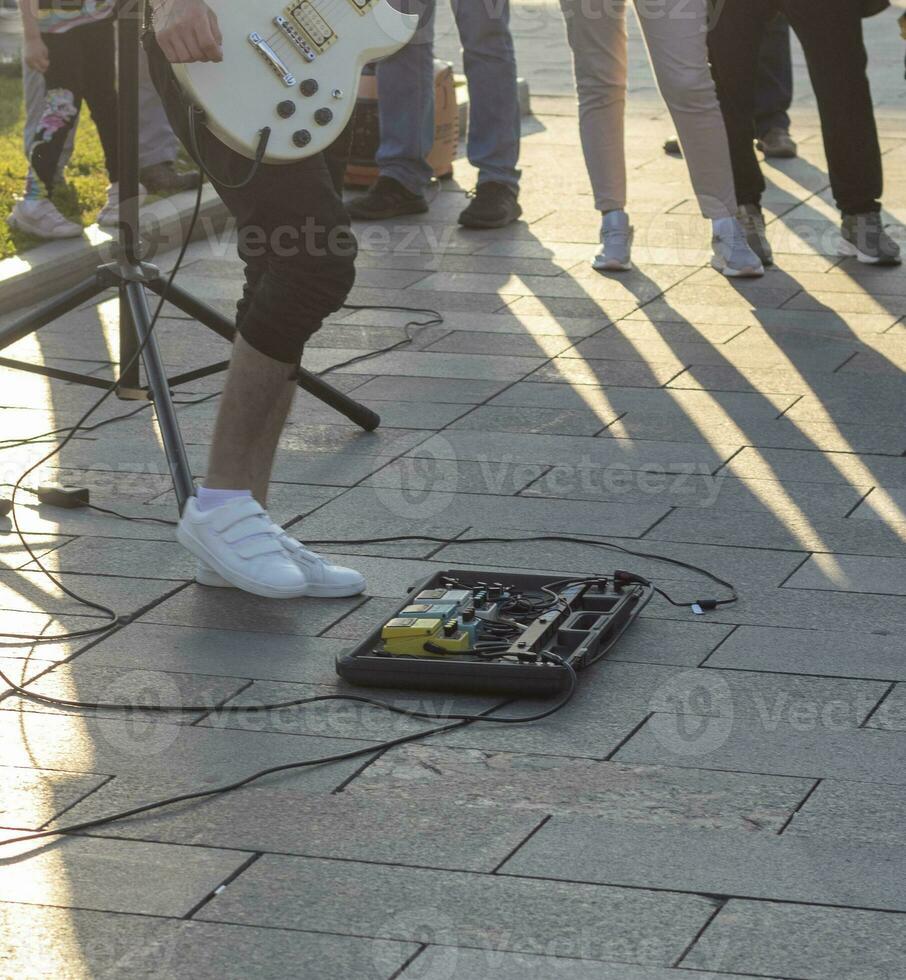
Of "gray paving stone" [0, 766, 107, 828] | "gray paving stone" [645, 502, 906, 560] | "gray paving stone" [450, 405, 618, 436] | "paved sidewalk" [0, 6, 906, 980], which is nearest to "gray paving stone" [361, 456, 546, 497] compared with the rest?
"paved sidewalk" [0, 6, 906, 980]

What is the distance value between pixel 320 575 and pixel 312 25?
1078 millimetres

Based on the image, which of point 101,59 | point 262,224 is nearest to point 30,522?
point 262,224

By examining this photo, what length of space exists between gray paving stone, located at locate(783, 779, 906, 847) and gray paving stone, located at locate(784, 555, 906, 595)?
2.76 ft

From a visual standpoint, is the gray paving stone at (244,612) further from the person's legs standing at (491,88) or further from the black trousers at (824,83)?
the person's legs standing at (491,88)

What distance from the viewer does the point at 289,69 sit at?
11.5ft

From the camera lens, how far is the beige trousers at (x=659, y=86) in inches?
228

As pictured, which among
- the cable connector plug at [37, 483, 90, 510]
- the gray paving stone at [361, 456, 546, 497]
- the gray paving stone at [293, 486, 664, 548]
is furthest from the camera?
the gray paving stone at [361, 456, 546, 497]

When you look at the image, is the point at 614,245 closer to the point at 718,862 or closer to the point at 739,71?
the point at 739,71

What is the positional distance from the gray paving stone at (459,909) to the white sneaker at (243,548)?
1050 mm

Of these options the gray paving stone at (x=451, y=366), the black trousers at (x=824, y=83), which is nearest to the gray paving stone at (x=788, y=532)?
the gray paving stone at (x=451, y=366)

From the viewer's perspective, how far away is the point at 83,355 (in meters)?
5.31

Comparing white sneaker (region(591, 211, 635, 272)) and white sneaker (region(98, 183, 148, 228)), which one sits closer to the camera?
white sneaker (region(591, 211, 635, 272))

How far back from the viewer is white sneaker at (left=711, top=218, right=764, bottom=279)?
19.8 ft

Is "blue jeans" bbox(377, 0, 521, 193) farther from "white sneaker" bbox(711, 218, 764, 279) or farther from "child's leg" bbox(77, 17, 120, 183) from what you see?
"white sneaker" bbox(711, 218, 764, 279)
